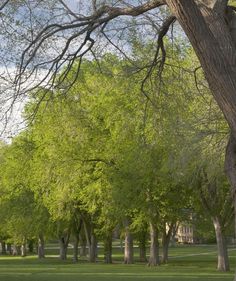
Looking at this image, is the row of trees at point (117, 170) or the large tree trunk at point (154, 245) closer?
the row of trees at point (117, 170)

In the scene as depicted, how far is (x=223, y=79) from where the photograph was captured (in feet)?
28.0

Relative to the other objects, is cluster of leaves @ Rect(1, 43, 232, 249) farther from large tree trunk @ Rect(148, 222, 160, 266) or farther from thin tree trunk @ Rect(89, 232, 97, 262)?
thin tree trunk @ Rect(89, 232, 97, 262)

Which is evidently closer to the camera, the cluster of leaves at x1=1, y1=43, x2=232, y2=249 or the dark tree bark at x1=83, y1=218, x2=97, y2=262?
the cluster of leaves at x1=1, y1=43, x2=232, y2=249

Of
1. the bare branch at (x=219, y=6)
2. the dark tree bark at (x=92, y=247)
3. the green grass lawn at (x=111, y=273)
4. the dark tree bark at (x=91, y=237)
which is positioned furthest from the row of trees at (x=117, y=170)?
the bare branch at (x=219, y=6)

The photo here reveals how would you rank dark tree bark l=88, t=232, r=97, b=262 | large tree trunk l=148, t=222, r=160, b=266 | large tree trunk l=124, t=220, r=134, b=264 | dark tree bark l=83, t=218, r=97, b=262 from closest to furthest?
1. large tree trunk l=148, t=222, r=160, b=266
2. large tree trunk l=124, t=220, r=134, b=264
3. dark tree bark l=83, t=218, r=97, b=262
4. dark tree bark l=88, t=232, r=97, b=262

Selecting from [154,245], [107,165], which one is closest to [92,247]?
[154,245]

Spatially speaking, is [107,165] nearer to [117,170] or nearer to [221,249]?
[117,170]

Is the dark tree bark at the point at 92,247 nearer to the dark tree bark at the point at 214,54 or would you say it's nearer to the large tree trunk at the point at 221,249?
the large tree trunk at the point at 221,249

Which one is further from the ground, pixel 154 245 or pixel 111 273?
pixel 154 245

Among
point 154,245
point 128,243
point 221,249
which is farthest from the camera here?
point 128,243

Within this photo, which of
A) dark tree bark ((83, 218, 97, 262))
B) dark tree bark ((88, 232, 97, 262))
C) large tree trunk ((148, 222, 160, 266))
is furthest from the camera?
dark tree bark ((88, 232, 97, 262))

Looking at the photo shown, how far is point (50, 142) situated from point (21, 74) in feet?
95.9

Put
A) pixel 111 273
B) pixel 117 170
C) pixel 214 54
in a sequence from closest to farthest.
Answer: pixel 214 54, pixel 111 273, pixel 117 170

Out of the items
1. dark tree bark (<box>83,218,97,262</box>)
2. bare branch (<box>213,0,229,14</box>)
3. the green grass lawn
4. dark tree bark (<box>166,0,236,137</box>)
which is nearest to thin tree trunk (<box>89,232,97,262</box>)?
dark tree bark (<box>83,218,97,262</box>)
